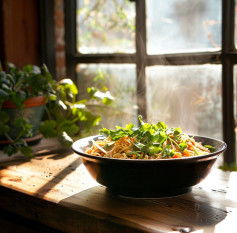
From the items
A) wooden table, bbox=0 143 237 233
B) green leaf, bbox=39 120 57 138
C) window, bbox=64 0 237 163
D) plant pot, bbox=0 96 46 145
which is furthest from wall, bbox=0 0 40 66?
wooden table, bbox=0 143 237 233

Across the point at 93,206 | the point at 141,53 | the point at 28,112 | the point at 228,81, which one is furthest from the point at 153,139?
the point at 141,53

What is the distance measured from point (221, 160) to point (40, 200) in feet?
3.33

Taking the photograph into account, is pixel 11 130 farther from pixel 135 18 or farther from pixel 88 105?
pixel 135 18

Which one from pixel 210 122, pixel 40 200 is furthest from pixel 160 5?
pixel 40 200

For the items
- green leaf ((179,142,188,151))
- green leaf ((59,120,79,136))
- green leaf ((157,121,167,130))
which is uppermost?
green leaf ((157,121,167,130))

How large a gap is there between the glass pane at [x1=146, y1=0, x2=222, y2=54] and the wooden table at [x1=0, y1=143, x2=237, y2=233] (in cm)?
73

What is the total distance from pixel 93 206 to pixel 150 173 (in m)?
0.20

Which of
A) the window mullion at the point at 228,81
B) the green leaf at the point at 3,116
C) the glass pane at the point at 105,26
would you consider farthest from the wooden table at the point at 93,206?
the glass pane at the point at 105,26

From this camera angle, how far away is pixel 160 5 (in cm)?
196

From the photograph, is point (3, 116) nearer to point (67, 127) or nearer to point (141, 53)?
point (67, 127)

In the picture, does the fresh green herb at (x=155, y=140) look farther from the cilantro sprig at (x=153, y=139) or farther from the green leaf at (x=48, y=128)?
the green leaf at (x=48, y=128)

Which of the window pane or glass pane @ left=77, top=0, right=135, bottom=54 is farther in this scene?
glass pane @ left=77, top=0, right=135, bottom=54

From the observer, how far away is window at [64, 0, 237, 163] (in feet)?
5.81

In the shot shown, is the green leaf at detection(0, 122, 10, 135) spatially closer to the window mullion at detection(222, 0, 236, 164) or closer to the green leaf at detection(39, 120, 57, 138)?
the green leaf at detection(39, 120, 57, 138)
